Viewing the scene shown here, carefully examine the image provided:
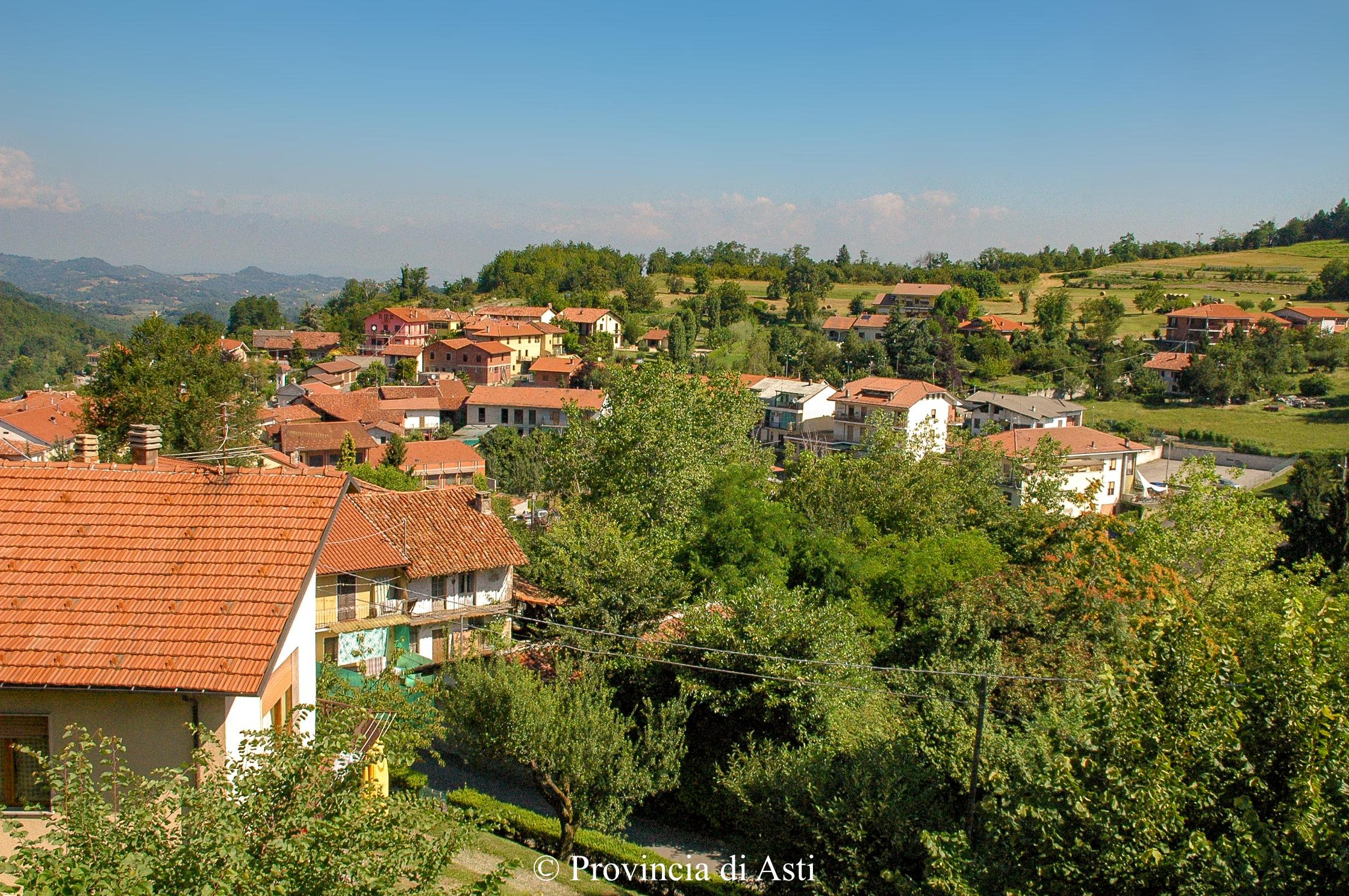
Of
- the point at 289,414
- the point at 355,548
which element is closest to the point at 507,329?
the point at 289,414

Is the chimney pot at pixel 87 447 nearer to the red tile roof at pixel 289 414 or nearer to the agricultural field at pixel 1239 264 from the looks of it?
the red tile roof at pixel 289 414

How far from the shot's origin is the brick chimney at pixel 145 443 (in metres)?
11.0

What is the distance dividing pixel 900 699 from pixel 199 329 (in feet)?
108

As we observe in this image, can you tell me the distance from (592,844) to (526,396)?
5685 cm

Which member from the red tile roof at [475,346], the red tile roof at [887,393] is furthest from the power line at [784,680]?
the red tile roof at [475,346]

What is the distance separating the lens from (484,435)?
62.8 m

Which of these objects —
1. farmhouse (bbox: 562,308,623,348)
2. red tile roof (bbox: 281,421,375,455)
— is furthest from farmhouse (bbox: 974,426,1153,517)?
farmhouse (bbox: 562,308,623,348)

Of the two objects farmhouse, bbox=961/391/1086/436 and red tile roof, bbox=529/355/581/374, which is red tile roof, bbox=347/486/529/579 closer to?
farmhouse, bbox=961/391/1086/436

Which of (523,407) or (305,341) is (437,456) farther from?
(305,341)

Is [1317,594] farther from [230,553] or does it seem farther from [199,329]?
[199,329]

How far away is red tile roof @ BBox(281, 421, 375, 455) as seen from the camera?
55969 mm

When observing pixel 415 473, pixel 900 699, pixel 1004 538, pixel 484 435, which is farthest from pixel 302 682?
pixel 484 435

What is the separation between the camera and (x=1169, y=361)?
8000cm

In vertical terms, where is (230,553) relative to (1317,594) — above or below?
above
